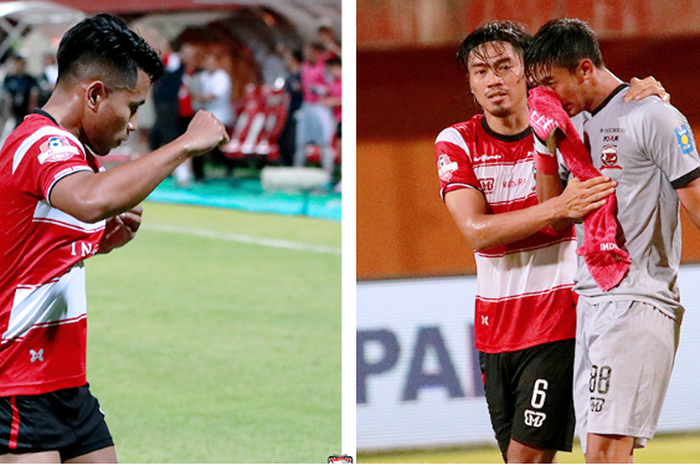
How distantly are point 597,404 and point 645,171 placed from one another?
757mm

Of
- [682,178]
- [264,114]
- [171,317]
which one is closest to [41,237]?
[682,178]

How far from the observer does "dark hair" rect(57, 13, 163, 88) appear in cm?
288

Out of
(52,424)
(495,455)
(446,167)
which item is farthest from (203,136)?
(495,455)

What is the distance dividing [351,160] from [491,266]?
683 millimetres

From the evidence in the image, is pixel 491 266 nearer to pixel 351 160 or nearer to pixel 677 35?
pixel 351 160

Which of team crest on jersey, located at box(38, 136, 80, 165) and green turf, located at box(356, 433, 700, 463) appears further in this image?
green turf, located at box(356, 433, 700, 463)

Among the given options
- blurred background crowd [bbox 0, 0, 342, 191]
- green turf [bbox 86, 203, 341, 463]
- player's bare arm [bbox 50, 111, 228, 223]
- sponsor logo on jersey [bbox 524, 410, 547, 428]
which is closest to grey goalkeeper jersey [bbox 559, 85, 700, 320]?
sponsor logo on jersey [bbox 524, 410, 547, 428]

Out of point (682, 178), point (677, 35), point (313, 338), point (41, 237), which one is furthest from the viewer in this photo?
point (313, 338)

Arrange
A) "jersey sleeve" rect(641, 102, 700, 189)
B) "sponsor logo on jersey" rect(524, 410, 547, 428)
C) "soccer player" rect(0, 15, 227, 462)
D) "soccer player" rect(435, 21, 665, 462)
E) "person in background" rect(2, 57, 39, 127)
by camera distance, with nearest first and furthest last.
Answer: "soccer player" rect(0, 15, 227, 462) < "jersey sleeve" rect(641, 102, 700, 189) < "soccer player" rect(435, 21, 665, 462) < "sponsor logo on jersey" rect(524, 410, 547, 428) < "person in background" rect(2, 57, 39, 127)

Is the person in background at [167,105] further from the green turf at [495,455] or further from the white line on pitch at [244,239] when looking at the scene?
the green turf at [495,455]

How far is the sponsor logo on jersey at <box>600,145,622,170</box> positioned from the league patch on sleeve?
19 centimetres

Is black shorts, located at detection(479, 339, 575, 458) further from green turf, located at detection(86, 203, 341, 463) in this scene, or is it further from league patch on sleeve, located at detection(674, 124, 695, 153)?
green turf, located at detection(86, 203, 341, 463)

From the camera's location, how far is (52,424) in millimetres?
2920

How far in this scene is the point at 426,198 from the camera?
13.5ft
